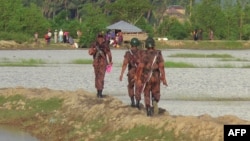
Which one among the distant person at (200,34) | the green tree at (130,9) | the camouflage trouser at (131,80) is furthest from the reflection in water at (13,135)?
the green tree at (130,9)

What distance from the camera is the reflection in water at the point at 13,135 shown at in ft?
50.0

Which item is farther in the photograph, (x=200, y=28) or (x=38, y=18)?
(x=200, y=28)

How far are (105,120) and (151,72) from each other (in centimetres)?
143

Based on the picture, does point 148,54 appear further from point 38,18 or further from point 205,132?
point 38,18

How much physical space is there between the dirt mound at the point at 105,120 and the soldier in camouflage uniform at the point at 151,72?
1.42 ft

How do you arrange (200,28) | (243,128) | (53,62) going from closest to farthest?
(243,128)
(53,62)
(200,28)

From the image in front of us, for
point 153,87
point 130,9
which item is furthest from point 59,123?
point 130,9

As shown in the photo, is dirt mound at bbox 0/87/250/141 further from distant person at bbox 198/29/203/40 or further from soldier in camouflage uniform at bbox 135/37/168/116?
distant person at bbox 198/29/203/40

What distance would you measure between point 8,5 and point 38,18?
3669 millimetres

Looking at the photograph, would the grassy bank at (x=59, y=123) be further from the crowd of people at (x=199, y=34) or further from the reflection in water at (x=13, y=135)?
the crowd of people at (x=199, y=34)

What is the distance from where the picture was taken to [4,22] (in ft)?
243

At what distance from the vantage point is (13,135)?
623 inches

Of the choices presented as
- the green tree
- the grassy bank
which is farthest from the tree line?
the grassy bank

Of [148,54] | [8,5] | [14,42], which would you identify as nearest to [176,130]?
[148,54]
